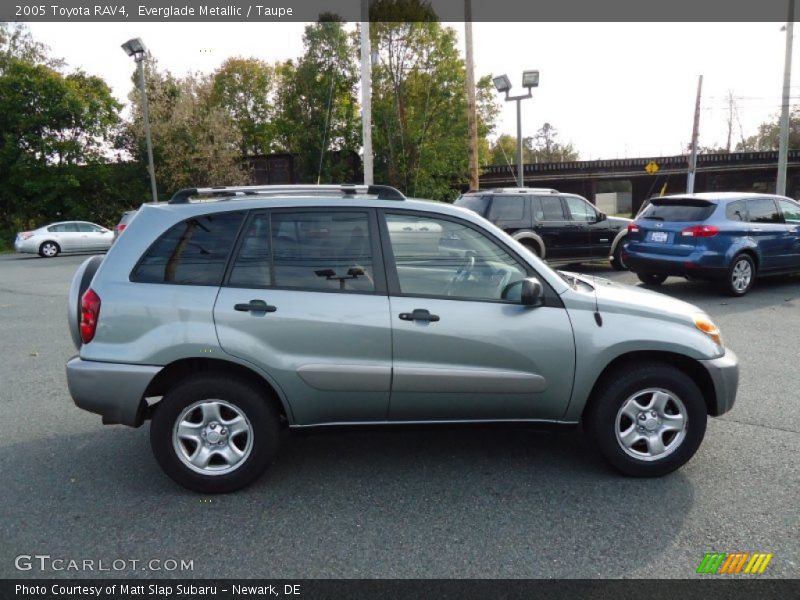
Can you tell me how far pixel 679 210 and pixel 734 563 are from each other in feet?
28.2

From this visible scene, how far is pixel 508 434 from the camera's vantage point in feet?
15.5

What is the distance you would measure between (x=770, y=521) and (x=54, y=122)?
41.6 meters

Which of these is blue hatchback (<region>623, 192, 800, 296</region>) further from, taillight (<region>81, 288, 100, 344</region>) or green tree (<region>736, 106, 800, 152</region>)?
green tree (<region>736, 106, 800, 152</region>)

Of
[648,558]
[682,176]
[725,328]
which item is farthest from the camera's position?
[682,176]

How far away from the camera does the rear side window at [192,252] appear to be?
12.3 ft

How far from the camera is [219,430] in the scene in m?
3.74

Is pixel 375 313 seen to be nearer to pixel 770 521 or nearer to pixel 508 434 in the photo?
pixel 508 434

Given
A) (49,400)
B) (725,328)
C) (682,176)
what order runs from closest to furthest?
(49,400) → (725,328) → (682,176)

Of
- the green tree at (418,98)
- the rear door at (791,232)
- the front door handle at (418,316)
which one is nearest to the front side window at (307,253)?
the front door handle at (418,316)

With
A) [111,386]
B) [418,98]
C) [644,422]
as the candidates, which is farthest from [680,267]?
[418,98]

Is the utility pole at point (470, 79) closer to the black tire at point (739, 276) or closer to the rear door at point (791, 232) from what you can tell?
the rear door at point (791, 232)

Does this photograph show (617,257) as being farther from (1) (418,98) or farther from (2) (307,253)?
(1) (418,98)

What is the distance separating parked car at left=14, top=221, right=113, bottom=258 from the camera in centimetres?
2547

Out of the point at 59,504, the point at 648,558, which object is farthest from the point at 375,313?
the point at 59,504
